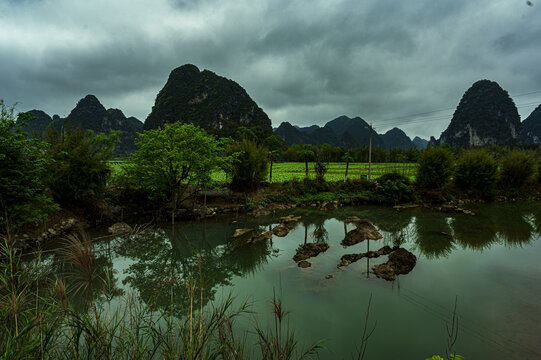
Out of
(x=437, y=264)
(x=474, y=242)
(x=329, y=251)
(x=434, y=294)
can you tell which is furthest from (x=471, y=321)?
(x=474, y=242)

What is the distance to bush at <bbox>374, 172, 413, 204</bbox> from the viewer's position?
2009 cm

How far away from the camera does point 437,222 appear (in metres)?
14.0

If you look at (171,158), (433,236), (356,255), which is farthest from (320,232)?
(171,158)

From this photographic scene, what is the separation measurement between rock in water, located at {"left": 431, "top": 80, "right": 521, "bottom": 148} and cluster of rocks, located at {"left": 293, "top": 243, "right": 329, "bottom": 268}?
456ft

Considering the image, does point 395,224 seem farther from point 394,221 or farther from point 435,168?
point 435,168

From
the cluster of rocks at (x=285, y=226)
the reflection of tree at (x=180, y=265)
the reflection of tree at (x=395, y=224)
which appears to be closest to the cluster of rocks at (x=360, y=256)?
the reflection of tree at (x=395, y=224)

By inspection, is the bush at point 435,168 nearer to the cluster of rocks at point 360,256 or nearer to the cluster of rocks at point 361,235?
the cluster of rocks at point 361,235

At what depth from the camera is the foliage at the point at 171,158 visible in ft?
40.9

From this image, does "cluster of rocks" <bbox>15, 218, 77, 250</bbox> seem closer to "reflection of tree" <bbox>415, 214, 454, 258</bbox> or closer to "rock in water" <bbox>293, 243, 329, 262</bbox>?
"rock in water" <bbox>293, 243, 329, 262</bbox>

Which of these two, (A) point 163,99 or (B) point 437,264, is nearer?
(B) point 437,264

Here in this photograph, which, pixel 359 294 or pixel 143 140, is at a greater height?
pixel 143 140

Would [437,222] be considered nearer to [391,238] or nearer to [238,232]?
[391,238]

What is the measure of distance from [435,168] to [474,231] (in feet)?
33.5

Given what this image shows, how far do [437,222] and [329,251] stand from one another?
868 centimetres
